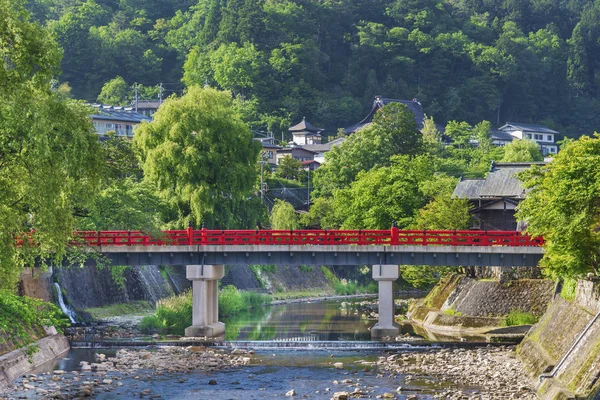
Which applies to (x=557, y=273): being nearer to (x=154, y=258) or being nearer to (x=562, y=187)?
(x=562, y=187)

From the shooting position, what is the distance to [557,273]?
4266 cm

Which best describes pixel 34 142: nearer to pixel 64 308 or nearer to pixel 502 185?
pixel 64 308

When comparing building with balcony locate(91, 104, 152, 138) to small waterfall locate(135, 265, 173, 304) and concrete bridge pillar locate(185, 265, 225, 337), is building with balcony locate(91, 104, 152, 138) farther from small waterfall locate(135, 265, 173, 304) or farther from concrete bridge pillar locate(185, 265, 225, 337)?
concrete bridge pillar locate(185, 265, 225, 337)

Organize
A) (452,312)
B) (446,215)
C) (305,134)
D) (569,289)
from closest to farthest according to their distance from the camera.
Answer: (569,289), (452,312), (446,215), (305,134)

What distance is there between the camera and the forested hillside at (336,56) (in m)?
148

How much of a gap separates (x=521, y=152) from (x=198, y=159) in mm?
59220

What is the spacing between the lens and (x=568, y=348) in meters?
37.0

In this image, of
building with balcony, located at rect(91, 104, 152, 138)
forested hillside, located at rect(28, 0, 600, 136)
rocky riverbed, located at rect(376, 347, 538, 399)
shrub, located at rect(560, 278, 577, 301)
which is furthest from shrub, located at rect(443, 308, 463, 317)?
forested hillside, located at rect(28, 0, 600, 136)

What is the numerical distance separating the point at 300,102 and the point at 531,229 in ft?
337

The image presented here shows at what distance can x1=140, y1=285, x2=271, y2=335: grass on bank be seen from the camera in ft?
190

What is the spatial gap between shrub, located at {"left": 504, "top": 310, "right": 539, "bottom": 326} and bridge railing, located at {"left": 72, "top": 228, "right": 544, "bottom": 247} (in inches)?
156

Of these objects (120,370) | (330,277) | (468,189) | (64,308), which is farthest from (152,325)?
(330,277)

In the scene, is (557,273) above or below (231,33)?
below

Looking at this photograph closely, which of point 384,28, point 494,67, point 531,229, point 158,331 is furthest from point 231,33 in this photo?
point 531,229
